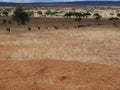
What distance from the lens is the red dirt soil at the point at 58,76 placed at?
755 inches

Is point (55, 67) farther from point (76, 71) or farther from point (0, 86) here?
point (0, 86)

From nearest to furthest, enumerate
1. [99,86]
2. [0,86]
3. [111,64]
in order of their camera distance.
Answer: [99,86] → [0,86] → [111,64]

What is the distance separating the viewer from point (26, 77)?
21.4m

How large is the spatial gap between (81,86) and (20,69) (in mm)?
5340

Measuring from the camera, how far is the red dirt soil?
1919 cm

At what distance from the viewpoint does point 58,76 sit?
2070 centimetres

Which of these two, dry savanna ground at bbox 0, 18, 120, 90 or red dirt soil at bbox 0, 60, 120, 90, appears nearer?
red dirt soil at bbox 0, 60, 120, 90

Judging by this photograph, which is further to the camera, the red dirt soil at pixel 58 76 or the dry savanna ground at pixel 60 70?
the dry savanna ground at pixel 60 70

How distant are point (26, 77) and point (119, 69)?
19.0 feet

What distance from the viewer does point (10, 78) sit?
21.5 m

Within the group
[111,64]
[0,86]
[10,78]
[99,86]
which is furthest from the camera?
[111,64]

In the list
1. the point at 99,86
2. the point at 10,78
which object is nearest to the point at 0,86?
the point at 10,78

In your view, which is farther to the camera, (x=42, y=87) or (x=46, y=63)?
(x=46, y=63)

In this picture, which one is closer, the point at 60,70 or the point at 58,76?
the point at 58,76
